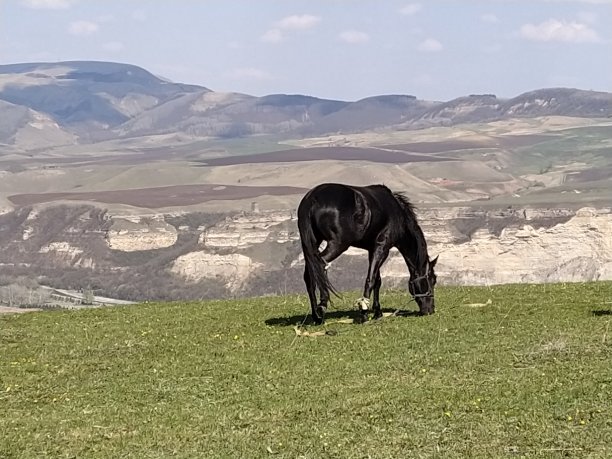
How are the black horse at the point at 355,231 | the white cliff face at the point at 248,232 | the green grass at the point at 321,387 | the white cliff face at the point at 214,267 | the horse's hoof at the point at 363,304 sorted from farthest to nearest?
the white cliff face at the point at 248,232, the white cliff face at the point at 214,267, the horse's hoof at the point at 363,304, the black horse at the point at 355,231, the green grass at the point at 321,387

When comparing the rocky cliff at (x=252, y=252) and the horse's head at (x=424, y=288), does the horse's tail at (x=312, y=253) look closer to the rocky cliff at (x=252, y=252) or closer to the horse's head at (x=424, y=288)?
the horse's head at (x=424, y=288)

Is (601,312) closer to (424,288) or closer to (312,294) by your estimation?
(424,288)

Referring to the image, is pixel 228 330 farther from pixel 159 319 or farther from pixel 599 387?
pixel 599 387

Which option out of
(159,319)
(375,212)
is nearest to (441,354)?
(375,212)

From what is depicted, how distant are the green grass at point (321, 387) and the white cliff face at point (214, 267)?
117051 mm

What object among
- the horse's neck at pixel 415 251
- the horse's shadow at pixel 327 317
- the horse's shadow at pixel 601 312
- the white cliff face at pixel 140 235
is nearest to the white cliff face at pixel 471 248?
the white cliff face at pixel 140 235

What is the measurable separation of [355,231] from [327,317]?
8.17 ft

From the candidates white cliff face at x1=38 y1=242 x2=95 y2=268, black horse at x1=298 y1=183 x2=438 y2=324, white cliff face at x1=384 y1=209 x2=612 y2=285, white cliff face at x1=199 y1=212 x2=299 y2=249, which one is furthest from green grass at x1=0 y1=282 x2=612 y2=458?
white cliff face at x1=38 y1=242 x2=95 y2=268

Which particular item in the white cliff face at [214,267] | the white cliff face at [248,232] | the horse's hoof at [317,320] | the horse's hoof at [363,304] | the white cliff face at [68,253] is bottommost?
the white cliff face at [68,253]

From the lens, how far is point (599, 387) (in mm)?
11250

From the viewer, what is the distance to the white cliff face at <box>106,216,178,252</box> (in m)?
166

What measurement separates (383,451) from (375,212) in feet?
26.9

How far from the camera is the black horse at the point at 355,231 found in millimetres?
16797

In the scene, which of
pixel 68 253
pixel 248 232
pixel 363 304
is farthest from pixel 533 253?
pixel 363 304
